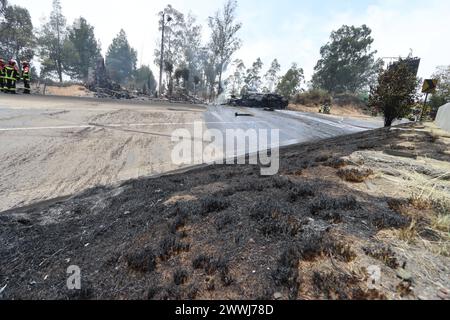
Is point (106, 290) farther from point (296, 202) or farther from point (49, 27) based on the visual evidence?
point (49, 27)

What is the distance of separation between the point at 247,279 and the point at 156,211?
66.1 inches

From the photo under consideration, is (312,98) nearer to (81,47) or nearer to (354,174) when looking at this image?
(354,174)

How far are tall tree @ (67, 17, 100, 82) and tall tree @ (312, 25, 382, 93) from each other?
54.8 m

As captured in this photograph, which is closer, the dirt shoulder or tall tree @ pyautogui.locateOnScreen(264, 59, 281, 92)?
the dirt shoulder

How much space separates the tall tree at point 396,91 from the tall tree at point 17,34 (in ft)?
196

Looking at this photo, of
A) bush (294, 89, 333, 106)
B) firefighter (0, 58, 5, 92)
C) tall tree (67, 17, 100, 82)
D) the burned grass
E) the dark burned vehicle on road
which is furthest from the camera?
tall tree (67, 17, 100, 82)

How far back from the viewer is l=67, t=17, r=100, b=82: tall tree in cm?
6209

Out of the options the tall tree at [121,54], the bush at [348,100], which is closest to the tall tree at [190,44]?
the bush at [348,100]

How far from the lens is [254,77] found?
76.2 meters

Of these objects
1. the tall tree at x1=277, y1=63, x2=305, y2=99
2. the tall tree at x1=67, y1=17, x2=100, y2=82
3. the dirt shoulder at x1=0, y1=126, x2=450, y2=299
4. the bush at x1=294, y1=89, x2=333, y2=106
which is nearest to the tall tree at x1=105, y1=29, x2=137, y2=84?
the tall tree at x1=67, y1=17, x2=100, y2=82

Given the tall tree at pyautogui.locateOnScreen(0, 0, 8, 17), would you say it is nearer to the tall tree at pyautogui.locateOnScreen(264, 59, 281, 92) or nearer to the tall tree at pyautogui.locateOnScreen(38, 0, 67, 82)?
the tall tree at pyautogui.locateOnScreen(38, 0, 67, 82)

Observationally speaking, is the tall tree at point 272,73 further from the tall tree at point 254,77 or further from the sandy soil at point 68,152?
the sandy soil at point 68,152

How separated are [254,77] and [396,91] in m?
70.0

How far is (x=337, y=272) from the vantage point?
1.87 metres
